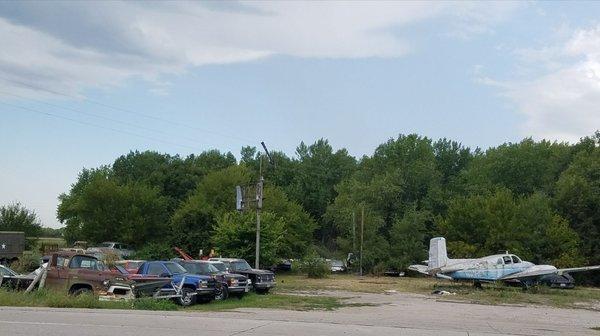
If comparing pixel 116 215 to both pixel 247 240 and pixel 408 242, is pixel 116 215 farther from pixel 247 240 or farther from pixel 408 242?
pixel 408 242

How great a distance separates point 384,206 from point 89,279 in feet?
197

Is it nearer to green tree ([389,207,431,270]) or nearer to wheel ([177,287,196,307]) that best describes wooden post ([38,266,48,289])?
wheel ([177,287,196,307])

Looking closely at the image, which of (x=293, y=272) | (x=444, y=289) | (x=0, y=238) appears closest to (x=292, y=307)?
(x=444, y=289)

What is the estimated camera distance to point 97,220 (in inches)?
2645

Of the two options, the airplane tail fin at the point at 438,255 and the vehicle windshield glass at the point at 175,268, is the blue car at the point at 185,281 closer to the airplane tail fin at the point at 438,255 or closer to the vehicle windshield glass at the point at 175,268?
the vehicle windshield glass at the point at 175,268

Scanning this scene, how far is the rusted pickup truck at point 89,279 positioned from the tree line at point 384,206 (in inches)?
962

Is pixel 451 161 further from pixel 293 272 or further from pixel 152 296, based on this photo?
pixel 152 296

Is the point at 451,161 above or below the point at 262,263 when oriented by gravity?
above

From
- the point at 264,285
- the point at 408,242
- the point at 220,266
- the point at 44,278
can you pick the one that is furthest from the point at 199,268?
the point at 408,242

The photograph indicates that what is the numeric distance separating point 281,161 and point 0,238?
67171 mm

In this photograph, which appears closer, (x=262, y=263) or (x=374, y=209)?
(x=262, y=263)

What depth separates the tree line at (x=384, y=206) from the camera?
190 feet

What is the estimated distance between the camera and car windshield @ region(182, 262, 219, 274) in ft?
90.0

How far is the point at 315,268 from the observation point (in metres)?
57.0
